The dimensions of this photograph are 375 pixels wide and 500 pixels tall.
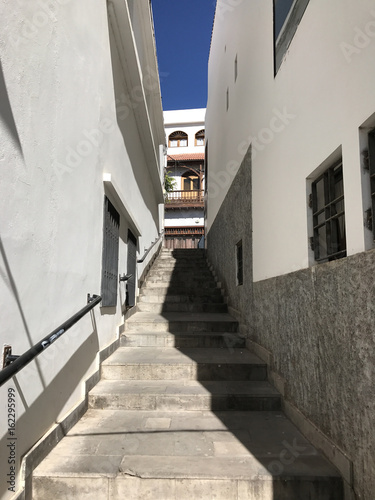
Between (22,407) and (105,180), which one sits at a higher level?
(105,180)

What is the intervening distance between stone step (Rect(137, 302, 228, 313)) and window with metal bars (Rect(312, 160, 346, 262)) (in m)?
3.62

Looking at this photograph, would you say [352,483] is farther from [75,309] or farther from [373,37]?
[373,37]

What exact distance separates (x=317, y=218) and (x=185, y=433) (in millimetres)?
1930

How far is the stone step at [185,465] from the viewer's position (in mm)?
2066

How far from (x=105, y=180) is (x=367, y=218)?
2.57 m

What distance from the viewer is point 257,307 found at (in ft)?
13.5

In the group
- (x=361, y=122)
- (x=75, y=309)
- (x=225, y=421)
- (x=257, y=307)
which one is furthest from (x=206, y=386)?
(x=361, y=122)

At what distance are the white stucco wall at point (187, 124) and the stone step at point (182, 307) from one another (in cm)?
1658

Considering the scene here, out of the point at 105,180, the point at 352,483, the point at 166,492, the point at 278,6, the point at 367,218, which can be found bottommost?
the point at 166,492

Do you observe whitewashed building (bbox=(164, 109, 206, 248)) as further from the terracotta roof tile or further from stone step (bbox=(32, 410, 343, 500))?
stone step (bbox=(32, 410, 343, 500))

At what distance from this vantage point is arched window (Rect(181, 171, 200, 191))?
2117 centimetres

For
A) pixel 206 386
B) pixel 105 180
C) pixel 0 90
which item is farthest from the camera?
pixel 105 180

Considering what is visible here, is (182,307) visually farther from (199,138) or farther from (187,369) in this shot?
(199,138)

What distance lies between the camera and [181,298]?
6441mm
